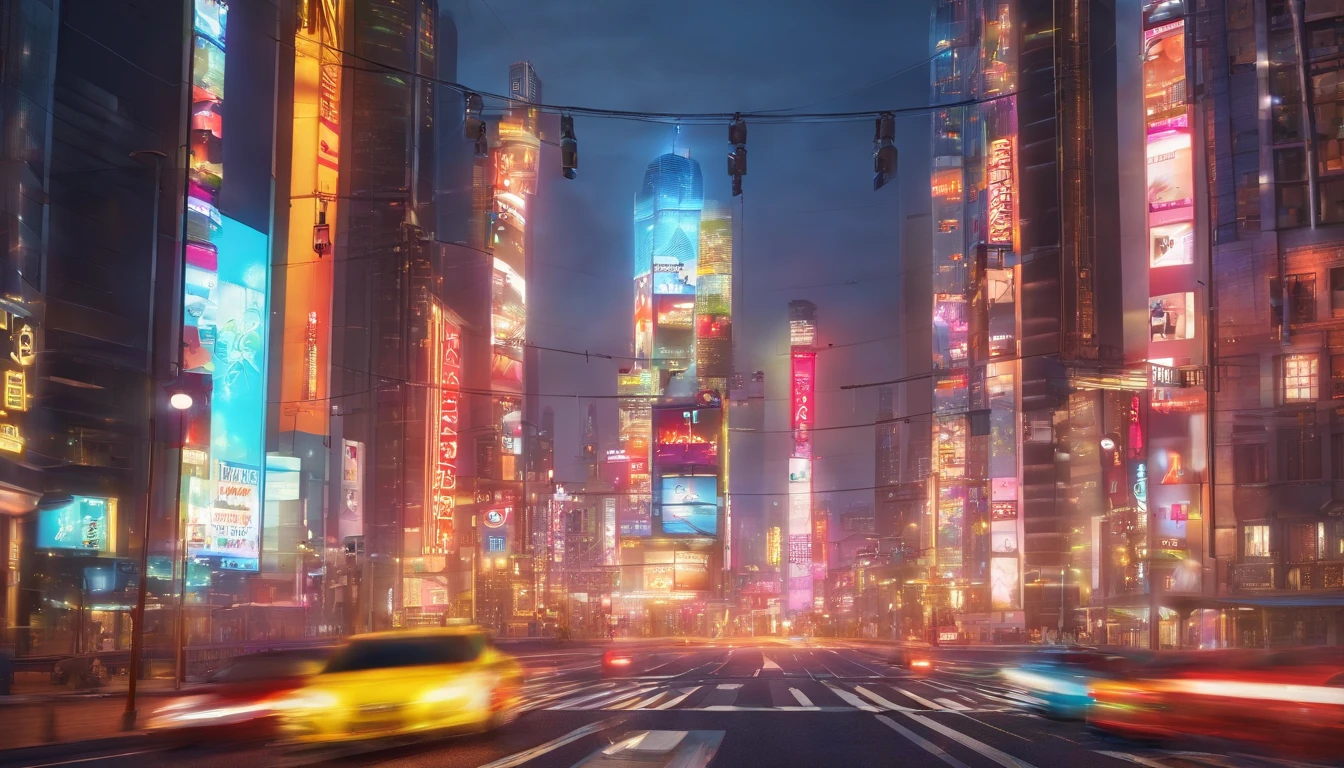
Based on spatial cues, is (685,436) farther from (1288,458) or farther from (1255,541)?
(1288,458)

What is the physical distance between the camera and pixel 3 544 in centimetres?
4903

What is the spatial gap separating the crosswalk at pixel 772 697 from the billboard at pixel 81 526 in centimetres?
3704

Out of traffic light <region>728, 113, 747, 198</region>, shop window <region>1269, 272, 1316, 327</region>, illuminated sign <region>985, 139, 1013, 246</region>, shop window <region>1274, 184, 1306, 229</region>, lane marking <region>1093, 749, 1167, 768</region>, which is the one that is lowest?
lane marking <region>1093, 749, 1167, 768</region>

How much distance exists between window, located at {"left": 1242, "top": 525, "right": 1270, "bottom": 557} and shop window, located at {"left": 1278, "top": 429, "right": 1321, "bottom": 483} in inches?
106

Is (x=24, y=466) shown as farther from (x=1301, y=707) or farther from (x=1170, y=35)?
(x=1170, y=35)

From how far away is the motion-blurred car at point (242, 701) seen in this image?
63.8ft

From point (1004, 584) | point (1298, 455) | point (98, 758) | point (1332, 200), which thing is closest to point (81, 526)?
point (98, 758)

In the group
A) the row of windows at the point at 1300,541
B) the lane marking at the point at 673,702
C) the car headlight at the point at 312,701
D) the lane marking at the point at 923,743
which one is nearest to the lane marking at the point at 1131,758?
the lane marking at the point at 923,743

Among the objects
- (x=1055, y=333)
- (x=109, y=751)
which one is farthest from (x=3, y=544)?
(x=1055, y=333)

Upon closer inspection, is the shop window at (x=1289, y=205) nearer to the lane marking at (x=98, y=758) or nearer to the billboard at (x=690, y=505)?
the lane marking at (x=98, y=758)

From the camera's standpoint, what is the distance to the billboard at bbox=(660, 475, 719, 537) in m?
181

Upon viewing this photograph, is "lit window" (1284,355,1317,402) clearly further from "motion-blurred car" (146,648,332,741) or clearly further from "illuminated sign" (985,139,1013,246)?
"motion-blurred car" (146,648,332,741)

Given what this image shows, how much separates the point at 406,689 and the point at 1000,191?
95902mm

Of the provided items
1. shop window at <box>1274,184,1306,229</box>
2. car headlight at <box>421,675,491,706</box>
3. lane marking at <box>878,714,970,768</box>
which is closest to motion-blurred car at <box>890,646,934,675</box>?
lane marking at <box>878,714,970,768</box>
